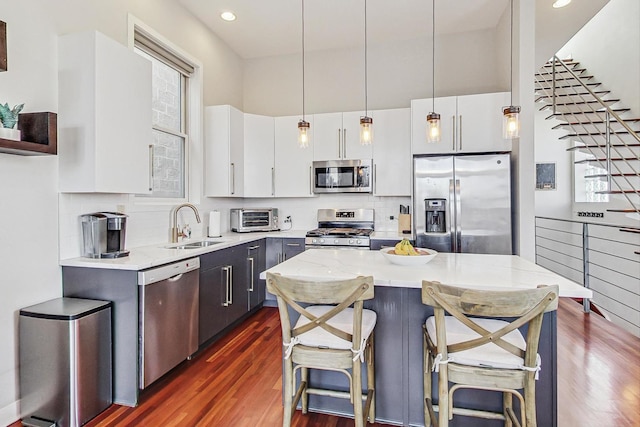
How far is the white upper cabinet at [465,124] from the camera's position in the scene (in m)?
3.53

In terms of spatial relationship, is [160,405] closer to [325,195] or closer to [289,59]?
[325,195]

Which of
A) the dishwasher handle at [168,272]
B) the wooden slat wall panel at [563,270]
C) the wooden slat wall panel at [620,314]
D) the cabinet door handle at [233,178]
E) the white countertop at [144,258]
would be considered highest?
the cabinet door handle at [233,178]

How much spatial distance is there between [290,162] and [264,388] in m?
2.69

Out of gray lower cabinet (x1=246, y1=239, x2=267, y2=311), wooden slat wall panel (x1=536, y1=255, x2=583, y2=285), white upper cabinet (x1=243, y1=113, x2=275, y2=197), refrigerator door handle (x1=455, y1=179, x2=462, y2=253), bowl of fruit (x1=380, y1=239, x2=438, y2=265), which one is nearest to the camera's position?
bowl of fruit (x1=380, y1=239, x2=438, y2=265)

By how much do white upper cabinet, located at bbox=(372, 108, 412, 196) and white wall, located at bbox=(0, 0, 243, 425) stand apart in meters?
2.63

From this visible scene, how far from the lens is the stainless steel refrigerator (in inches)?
132

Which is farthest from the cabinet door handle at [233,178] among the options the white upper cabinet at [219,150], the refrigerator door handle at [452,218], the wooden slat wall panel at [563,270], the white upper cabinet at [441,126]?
the wooden slat wall panel at [563,270]

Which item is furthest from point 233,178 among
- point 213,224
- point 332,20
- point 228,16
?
point 332,20

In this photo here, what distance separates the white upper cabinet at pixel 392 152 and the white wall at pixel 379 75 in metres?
0.45

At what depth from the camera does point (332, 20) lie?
12.8ft

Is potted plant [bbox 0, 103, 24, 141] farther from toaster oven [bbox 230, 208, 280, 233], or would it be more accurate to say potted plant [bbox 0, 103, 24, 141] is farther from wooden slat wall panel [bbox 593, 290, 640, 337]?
wooden slat wall panel [bbox 593, 290, 640, 337]

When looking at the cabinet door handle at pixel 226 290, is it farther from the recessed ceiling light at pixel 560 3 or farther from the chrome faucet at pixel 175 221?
the recessed ceiling light at pixel 560 3

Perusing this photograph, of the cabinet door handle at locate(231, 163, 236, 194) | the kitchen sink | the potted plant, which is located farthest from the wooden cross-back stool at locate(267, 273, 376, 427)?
the cabinet door handle at locate(231, 163, 236, 194)

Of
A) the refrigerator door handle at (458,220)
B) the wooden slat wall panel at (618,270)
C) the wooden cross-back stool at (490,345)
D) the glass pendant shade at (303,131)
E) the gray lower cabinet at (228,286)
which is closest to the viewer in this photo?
the wooden cross-back stool at (490,345)
